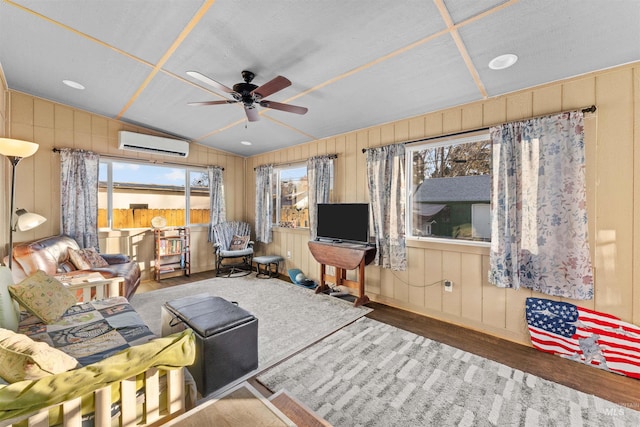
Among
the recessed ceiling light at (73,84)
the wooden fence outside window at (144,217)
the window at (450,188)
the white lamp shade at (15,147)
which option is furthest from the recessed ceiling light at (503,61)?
the wooden fence outside window at (144,217)

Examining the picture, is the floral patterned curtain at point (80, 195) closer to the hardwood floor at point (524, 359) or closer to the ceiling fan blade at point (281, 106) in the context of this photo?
the ceiling fan blade at point (281, 106)

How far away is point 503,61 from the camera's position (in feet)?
6.72

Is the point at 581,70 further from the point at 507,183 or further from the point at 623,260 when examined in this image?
the point at 623,260

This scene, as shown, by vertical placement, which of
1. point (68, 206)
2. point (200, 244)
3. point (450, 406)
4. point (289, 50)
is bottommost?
point (450, 406)

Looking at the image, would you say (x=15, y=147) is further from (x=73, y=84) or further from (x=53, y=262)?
(x=53, y=262)

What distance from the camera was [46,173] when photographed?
3527 mm

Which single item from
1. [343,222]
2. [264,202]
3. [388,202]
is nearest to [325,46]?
[388,202]

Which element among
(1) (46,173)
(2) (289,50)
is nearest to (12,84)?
(1) (46,173)

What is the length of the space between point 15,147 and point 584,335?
16.6 feet

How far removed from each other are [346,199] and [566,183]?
92.6 inches

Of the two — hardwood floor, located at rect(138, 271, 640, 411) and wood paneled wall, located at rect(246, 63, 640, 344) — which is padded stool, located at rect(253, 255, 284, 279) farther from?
hardwood floor, located at rect(138, 271, 640, 411)

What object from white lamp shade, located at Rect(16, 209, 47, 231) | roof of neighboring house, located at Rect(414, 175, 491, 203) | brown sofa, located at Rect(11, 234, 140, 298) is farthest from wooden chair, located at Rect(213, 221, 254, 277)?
roof of neighboring house, located at Rect(414, 175, 491, 203)

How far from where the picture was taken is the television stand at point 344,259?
3.25 meters

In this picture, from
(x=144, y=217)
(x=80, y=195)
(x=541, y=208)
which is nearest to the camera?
(x=541, y=208)
